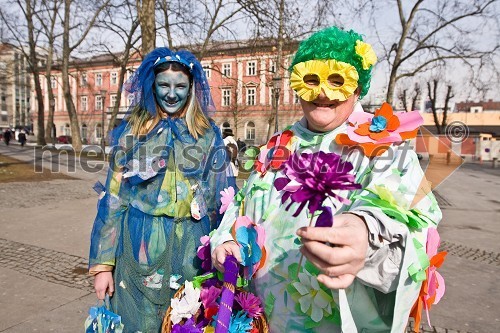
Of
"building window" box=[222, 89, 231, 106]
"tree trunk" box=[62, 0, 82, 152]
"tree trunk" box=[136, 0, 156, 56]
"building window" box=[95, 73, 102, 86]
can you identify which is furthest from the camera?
"building window" box=[95, 73, 102, 86]

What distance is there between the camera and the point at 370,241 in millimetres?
972

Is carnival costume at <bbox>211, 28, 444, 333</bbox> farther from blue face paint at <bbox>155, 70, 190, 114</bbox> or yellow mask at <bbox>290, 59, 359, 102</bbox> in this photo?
blue face paint at <bbox>155, 70, 190, 114</bbox>

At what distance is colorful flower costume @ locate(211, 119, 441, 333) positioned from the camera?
1.04 metres

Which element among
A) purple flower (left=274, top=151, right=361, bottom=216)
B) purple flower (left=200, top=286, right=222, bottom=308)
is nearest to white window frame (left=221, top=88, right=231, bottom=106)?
purple flower (left=200, top=286, right=222, bottom=308)

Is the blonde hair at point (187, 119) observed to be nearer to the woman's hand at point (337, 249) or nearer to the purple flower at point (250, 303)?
the purple flower at point (250, 303)

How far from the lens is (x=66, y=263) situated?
15.1 feet

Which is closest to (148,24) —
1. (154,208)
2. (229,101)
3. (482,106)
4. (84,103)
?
(154,208)

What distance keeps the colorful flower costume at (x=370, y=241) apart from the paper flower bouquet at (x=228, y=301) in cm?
4

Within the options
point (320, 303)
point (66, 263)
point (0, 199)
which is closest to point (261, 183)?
point (320, 303)

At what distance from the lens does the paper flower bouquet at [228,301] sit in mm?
1297

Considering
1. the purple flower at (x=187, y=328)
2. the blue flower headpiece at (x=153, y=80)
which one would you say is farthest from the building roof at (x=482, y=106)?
the purple flower at (x=187, y=328)

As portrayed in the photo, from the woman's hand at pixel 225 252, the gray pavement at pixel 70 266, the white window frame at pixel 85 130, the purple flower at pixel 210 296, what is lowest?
the gray pavement at pixel 70 266

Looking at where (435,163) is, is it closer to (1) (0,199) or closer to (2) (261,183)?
(2) (261,183)

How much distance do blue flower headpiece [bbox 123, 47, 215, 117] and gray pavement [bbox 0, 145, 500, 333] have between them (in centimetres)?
132
